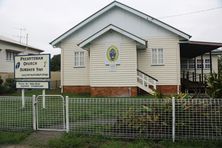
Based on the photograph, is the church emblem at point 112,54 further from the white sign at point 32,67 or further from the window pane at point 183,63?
the window pane at point 183,63

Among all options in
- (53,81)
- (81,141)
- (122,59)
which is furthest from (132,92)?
(53,81)

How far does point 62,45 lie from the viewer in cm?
2022

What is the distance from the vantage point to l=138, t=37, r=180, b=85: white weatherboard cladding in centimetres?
1808

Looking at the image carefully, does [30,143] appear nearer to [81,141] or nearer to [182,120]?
[81,141]

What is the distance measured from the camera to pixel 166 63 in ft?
59.8

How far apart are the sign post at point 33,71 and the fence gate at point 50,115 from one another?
155 cm

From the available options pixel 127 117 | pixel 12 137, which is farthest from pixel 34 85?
pixel 127 117

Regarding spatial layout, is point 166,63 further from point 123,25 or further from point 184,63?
point 184,63

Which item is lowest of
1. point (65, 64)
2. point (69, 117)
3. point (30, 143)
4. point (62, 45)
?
point (30, 143)

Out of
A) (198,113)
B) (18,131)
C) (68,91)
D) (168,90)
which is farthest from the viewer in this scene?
(68,91)

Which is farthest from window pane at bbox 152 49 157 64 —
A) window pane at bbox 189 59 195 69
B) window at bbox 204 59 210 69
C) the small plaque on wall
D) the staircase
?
window at bbox 204 59 210 69

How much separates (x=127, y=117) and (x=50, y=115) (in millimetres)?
2359

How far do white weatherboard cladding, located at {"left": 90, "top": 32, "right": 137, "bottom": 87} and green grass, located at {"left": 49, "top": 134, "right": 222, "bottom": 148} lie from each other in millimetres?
10302

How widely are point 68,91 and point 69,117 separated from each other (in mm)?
12754
